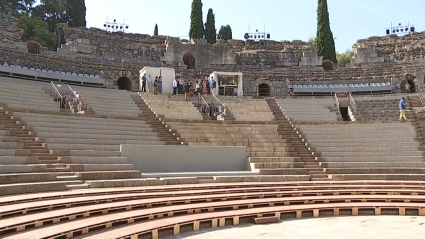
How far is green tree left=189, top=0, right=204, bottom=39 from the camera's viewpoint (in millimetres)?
35781

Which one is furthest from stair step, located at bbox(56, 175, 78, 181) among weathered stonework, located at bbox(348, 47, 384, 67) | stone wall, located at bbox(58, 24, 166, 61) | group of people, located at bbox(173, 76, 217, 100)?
weathered stonework, located at bbox(348, 47, 384, 67)

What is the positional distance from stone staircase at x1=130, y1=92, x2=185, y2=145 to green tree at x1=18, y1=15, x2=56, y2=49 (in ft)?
43.0

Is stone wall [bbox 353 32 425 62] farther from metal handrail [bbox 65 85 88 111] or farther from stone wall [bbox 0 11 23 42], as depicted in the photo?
stone wall [bbox 0 11 23 42]

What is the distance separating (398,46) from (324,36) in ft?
20.2

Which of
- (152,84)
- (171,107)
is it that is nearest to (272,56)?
(152,84)

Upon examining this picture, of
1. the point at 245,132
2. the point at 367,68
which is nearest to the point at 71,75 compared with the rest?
the point at 245,132

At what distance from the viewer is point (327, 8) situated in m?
34.3

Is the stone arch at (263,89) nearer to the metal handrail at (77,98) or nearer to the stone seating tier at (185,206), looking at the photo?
the metal handrail at (77,98)

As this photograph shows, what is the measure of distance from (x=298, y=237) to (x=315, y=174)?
6737 millimetres

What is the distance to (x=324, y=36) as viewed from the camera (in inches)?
1314

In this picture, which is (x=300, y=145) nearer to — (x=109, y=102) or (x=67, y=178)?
(x=109, y=102)

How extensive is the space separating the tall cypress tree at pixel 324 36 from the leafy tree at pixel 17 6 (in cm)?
2547

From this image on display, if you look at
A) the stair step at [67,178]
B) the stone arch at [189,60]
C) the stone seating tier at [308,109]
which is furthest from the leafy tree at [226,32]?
the stair step at [67,178]

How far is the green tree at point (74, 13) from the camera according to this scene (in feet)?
117
